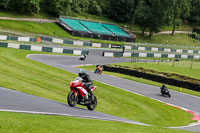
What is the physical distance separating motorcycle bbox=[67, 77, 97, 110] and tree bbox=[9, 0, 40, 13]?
5615 centimetres

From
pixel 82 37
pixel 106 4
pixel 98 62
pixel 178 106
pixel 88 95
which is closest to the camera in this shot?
pixel 88 95

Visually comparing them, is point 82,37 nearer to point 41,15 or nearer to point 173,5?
point 41,15

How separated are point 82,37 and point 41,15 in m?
11.7

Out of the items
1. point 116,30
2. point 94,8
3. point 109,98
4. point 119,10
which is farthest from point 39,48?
point 119,10

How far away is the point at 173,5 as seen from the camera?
88375mm

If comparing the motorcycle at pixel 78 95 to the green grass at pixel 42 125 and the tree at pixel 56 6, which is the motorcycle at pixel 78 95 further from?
the tree at pixel 56 6

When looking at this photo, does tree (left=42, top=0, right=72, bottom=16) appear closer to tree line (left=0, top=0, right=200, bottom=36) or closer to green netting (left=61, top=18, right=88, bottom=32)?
tree line (left=0, top=0, right=200, bottom=36)

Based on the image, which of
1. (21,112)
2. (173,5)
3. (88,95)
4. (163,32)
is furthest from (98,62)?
(163,32)

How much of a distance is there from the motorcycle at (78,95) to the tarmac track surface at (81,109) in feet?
1.28

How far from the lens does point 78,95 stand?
615 inches

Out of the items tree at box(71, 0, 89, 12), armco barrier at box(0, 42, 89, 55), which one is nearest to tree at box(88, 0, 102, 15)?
tree at box(71, 0, 89, 12)

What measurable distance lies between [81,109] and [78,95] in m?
0.64

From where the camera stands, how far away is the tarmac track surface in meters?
12.4

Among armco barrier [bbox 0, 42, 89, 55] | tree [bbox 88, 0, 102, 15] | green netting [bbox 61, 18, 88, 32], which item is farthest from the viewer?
tree [bbox 88, 0, 102, 15]
